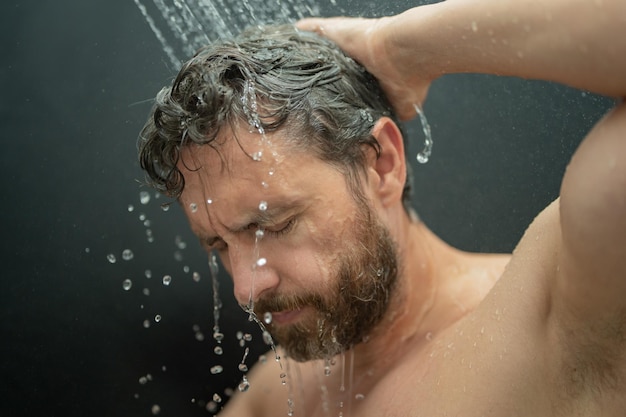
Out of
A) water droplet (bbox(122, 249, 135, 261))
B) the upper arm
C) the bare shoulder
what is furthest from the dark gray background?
the upper arm

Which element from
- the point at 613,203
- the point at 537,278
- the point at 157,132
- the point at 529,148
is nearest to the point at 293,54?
the point at 157,132

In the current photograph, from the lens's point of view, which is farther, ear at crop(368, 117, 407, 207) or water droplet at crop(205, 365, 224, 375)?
water droplet at crop(205, 365, 224, 375)

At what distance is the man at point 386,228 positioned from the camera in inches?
38.7

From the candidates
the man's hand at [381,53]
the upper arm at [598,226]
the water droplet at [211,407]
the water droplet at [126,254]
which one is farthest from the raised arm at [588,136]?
the water droplet at [211,407]

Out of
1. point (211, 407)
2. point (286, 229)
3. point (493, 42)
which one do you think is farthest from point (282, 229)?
point (211, 407)

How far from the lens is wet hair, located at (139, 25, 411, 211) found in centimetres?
131

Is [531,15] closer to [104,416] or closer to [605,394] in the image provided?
[605,394]

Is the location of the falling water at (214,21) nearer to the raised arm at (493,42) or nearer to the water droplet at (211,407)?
the water droplet at (211,407)

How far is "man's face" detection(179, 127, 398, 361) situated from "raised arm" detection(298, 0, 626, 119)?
198 millimetres

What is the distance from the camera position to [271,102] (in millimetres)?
1333

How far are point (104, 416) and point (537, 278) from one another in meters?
1.07

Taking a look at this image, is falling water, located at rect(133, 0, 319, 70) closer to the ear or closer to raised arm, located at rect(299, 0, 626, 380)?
the ear

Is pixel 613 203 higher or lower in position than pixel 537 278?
higher

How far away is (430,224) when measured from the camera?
1.88 meters
